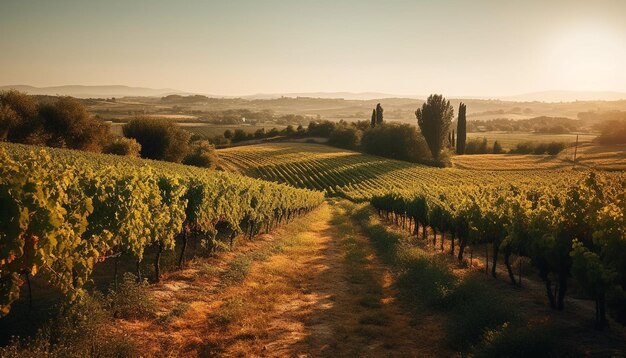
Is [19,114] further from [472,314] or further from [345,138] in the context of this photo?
[345,138]

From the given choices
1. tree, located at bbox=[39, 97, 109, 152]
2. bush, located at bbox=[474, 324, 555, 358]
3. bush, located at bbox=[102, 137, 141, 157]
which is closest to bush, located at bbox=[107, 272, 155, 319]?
bush, located at bbox=[474, 324, 555, 358]

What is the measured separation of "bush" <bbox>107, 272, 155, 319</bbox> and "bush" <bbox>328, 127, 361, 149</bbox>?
306ft

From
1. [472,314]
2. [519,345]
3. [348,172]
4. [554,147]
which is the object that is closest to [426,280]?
[472,314]

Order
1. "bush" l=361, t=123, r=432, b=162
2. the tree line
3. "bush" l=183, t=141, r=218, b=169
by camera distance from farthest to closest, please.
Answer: "bush" l=361, t=123, r=432, b=162, "bush" l=183, t=141, r=218, b=169, the tree line

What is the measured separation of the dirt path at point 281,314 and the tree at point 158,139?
51.5m

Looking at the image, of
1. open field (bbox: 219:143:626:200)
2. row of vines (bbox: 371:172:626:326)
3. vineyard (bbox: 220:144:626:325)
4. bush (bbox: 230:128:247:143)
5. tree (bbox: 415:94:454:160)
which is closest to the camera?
row of vines (bbox: 371:172:626:326)

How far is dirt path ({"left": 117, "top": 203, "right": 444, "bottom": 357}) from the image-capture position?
10.7 m

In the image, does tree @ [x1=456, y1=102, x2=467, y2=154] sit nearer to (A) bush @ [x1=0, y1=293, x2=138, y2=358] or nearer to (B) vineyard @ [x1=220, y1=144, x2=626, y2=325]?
(B) vineyard @ [x1=220, y1=144, x2=626, y2=325]

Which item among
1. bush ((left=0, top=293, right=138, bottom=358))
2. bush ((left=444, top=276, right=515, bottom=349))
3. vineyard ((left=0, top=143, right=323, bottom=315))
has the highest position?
vineyard ((left=0, top=143, right=323, bottom=315))

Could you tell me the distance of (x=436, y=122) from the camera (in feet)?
288

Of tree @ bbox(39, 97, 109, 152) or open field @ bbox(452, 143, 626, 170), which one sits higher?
tree @ bbox(39, 97, 109, 152)

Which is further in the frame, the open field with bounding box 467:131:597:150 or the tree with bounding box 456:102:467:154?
the open field with bounding box 467:131:597:150

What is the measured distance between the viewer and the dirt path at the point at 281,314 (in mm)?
10727

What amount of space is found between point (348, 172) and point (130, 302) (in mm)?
65448
